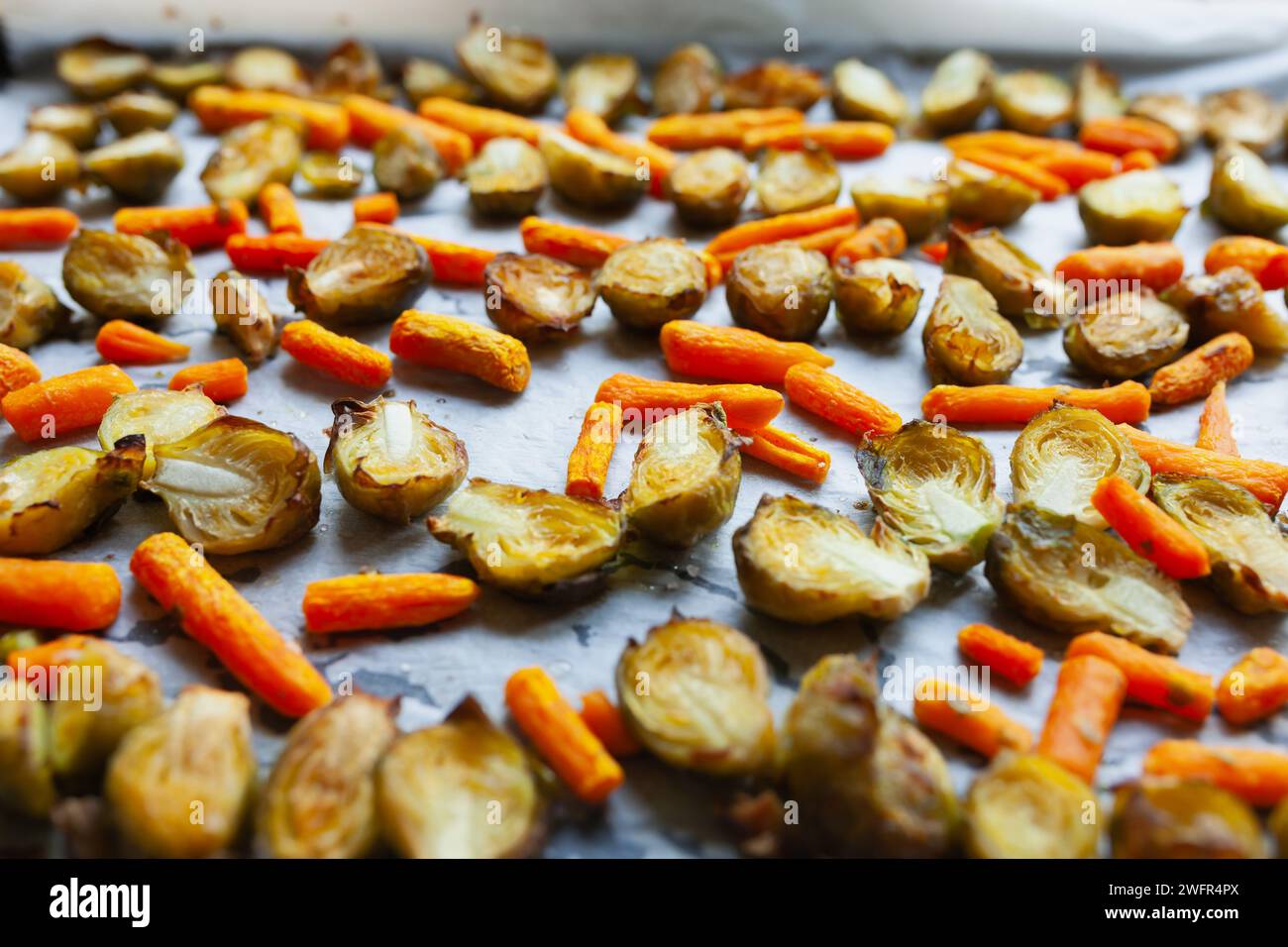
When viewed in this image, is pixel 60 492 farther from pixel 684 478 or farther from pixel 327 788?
pixel 684 478

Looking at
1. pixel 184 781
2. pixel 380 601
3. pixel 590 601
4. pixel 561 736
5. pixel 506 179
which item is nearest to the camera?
pixel 184 781

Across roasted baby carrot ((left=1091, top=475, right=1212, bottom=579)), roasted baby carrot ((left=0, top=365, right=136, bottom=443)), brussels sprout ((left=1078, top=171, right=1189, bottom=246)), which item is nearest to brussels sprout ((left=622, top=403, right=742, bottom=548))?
roasted baby carrot ((left=1091, top=475, right=1212, bottom=579))

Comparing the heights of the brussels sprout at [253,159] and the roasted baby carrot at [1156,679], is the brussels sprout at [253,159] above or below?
above

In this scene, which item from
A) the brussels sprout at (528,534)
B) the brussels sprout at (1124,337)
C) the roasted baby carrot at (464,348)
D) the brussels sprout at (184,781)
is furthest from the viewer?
the brussels sprout at (1124,337)

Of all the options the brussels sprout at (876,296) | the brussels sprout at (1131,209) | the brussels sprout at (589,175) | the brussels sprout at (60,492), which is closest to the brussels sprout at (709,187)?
the brussels sprout at (589,175)

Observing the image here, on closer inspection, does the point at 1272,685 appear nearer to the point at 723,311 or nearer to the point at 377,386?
the point at 723,311

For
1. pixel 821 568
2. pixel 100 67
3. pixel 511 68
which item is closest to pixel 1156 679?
pixel 821 568

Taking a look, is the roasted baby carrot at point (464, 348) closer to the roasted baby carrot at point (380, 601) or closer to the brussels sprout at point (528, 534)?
the brussels sprout at point (528, 534)

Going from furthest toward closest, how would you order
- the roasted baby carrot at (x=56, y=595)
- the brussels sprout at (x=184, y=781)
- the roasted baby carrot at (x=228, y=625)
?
the roasted baby carrot at (x=56, y=595), the roasted baby carrot at (x=228, y=625), the brussels sprout at (x=184, y=781)
